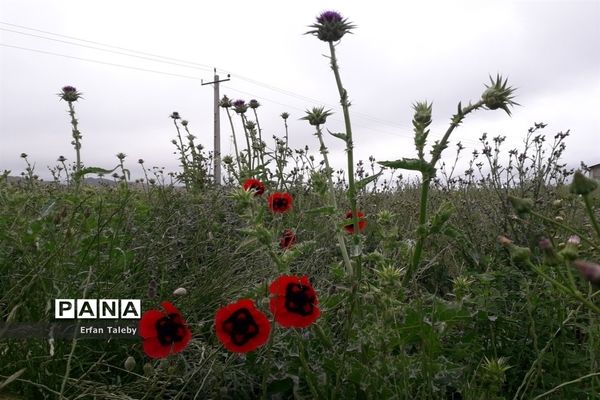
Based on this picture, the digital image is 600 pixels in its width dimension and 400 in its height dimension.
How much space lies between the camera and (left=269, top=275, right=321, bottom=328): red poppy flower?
4.33 ft

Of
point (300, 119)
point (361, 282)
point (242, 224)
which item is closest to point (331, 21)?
point (300, 119)

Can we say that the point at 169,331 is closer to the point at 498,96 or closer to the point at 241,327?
the point at 241,327

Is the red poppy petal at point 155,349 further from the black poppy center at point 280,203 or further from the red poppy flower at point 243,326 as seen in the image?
the black poppy center at point 280,203

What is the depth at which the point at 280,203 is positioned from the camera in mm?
2684

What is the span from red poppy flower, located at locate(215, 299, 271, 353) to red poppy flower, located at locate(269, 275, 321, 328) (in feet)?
0.17

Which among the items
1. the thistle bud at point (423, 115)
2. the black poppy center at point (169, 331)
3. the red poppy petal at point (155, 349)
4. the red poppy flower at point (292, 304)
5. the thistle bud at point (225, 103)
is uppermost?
the thistle bud at point (225, 103)

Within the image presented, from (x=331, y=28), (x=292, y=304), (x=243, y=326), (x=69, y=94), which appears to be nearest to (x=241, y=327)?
(x=243, y=326)

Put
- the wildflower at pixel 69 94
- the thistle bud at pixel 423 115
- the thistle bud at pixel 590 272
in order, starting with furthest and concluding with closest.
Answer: the wildflower at pixel 69 94, the thistle bud at pixel 423 115, the thistle bud at pixel 590 272

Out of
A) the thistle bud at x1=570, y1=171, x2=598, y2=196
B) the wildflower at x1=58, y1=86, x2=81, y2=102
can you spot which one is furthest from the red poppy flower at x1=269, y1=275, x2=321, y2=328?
the wildflower at x1=58, y1=86, x2=81, y2=102

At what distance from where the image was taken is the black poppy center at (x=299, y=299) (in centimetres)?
134

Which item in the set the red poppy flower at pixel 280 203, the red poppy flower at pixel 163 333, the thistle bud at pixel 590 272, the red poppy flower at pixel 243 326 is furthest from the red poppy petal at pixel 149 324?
the red poppy flower at pixel 280 203

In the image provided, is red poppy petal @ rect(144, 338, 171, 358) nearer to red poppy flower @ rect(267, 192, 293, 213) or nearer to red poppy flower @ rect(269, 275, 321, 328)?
red poppy flower @ rect(269, 275, 321, 328)

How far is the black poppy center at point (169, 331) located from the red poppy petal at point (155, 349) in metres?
0.01

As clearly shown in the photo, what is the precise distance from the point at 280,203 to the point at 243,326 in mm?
1376
